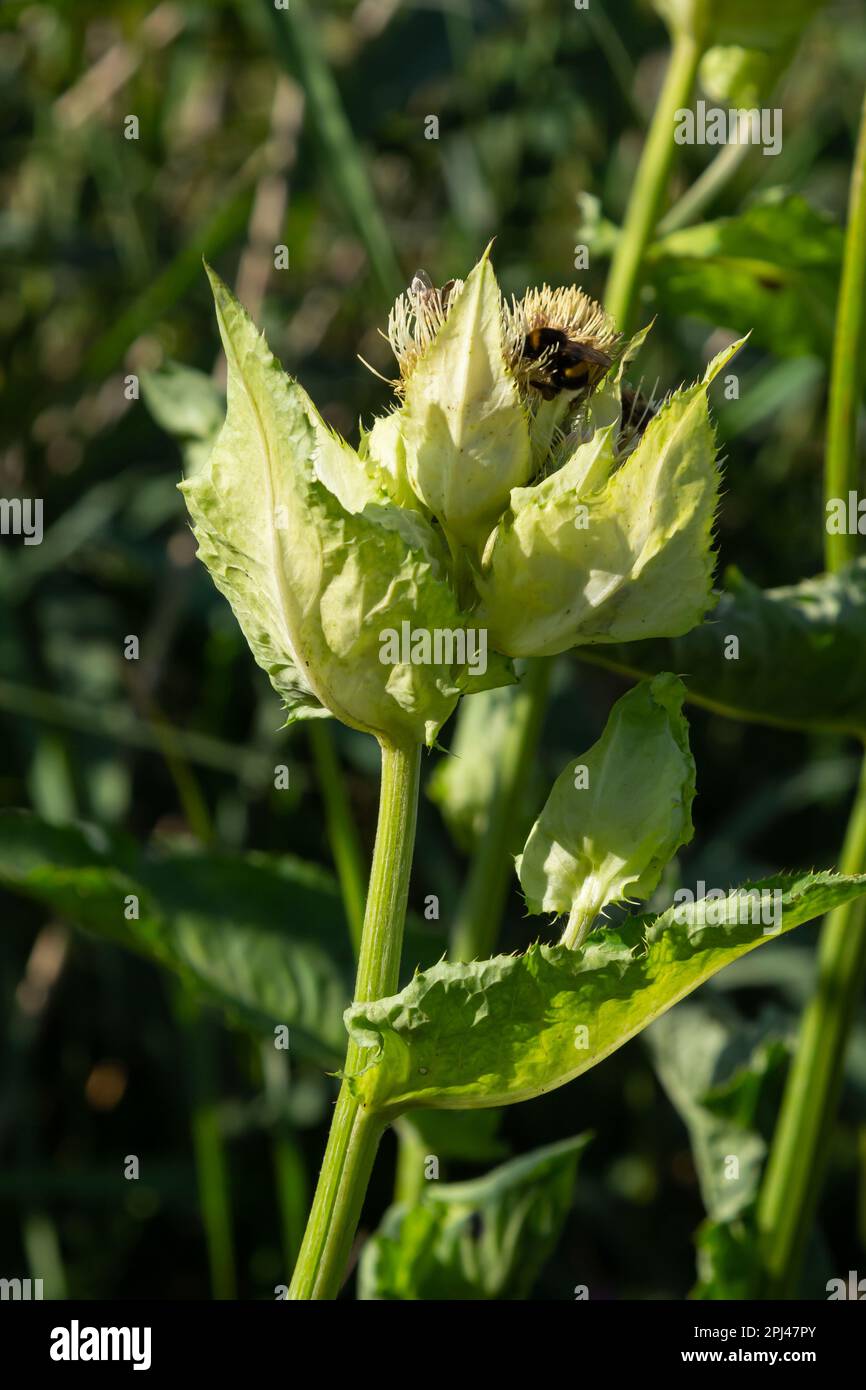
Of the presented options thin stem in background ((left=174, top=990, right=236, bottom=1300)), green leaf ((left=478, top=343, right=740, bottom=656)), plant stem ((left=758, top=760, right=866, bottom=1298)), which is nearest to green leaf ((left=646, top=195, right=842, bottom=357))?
plant stem ((left=758, top=760, right=866, bottom=1298))

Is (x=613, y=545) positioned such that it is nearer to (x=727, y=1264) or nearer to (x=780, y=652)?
(x=780, y=652)

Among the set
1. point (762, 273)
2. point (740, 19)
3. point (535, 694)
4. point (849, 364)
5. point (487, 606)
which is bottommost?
point (487, 606)

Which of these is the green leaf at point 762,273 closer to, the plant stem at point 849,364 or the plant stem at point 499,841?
the plant stem at point 849,364

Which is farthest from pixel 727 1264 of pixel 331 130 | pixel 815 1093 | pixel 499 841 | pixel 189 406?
pixel 331 130

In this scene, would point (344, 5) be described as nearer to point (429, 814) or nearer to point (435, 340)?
point (429, 814)

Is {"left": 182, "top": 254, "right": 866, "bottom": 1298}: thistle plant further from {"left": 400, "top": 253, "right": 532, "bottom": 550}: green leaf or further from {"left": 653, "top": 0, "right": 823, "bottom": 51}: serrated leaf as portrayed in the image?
{"left": 653, "top": 0, "right": 823, "bottom": 51}: serrated leaf

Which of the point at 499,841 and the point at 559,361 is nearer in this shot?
the point at 559,361

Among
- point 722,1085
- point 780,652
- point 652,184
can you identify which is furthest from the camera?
point 722,1085
